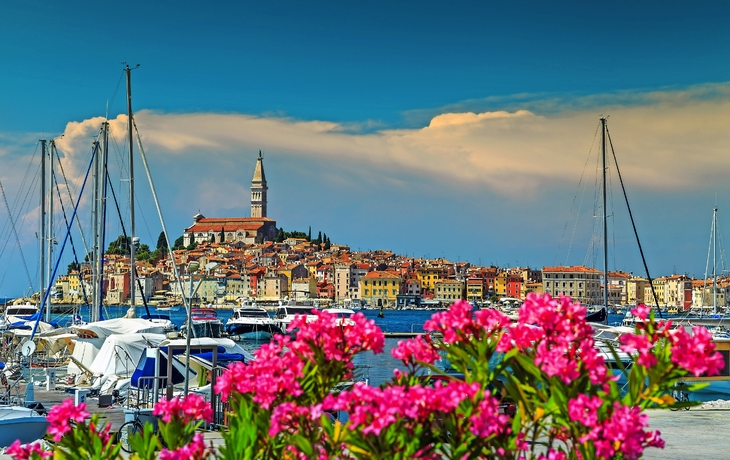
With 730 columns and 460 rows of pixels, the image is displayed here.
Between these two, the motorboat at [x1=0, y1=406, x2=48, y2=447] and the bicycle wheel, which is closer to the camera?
the bicycle wheel

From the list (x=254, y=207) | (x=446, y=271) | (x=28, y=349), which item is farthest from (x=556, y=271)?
(x=28, y=349)

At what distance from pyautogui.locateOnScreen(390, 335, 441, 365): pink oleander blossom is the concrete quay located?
129 inches

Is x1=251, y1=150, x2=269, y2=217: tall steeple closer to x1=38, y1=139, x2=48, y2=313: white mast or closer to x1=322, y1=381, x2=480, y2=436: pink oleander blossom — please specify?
x1=38, y1=139, x2=48, y2=313: white mast

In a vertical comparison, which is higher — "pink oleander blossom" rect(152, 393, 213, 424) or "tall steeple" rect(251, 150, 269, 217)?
"tall steeple" rect(251, 150, 269, 217)

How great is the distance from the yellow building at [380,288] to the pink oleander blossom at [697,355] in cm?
11590

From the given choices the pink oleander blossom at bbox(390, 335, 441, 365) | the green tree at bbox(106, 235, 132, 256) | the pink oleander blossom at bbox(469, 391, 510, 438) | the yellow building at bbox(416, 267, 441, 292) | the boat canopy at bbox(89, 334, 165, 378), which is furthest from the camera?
the yellow building at bbox(416, 267, 441, 292)

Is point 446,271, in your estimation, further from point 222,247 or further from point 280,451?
point 280,451

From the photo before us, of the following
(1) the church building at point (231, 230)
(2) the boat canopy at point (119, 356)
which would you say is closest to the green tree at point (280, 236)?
(1) the church building at point (231, 230)

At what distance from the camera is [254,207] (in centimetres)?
16500

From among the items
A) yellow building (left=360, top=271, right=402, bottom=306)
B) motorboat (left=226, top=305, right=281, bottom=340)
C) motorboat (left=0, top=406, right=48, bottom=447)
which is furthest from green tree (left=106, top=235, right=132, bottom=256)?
yellow building (left=360, top=271, right=402, bottom=306)

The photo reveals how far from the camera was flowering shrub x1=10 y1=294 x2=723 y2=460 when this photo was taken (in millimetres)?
2602

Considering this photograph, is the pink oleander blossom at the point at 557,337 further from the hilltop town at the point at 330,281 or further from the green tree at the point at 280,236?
the green tree at the point at 280,236

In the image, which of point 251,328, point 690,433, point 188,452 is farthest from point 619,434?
point 251,328

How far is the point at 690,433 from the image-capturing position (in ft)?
28.8
